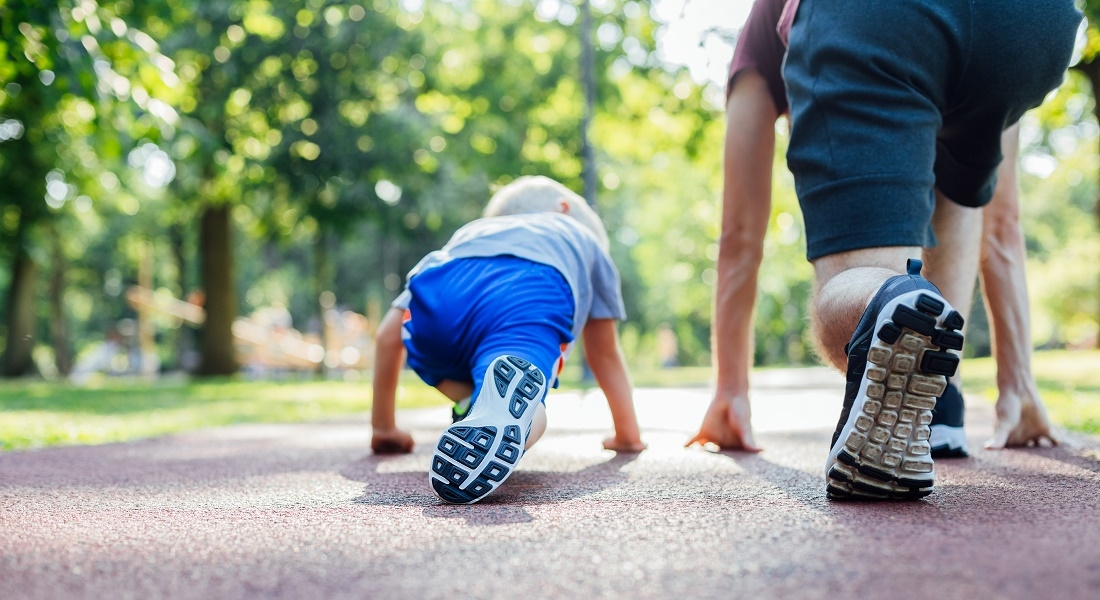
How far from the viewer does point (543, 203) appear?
3650mm

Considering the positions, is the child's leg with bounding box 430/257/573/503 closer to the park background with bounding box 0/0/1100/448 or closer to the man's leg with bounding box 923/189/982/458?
the man's leg with bounding box 923/189/982/458

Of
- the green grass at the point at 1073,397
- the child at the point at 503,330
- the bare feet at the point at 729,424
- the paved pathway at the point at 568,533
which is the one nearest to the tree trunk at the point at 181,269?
the green grass at the point at 1073,397

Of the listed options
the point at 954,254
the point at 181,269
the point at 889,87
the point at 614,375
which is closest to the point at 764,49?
the point at 954,254

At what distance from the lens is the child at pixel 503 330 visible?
2.20 meters

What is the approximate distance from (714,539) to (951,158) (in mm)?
1559

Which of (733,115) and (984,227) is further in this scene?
(984,227)

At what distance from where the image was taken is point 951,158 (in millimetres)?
2676

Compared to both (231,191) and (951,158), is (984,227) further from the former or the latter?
(231,191)

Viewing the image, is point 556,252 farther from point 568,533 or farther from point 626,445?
point 568,533

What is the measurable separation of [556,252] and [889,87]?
1.20 m

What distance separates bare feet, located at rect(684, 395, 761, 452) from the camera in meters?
3.38

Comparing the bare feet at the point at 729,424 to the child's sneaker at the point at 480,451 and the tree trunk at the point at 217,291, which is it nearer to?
the child's sneaker at the point at 480,451

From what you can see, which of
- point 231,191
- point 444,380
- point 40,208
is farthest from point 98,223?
point 444,380

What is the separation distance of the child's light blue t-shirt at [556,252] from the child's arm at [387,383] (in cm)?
17
